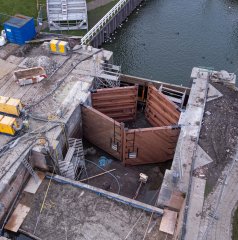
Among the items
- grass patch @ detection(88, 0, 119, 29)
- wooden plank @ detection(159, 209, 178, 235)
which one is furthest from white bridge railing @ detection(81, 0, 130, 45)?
wooden plank @ detection(159, 209, 178, 235)

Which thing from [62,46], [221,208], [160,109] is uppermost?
[62,46]

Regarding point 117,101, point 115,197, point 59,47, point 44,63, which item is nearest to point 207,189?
point 115,197

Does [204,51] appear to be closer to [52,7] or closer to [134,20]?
[134,20]

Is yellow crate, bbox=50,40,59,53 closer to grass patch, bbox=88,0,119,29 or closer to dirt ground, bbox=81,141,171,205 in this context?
grass patch, bbox=88,0,119,29

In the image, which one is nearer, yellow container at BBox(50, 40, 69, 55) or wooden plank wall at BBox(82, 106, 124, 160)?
wooden plank wall at BBox(82, 106, 124, 160)

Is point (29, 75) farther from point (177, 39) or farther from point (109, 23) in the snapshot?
point (177, 39)
